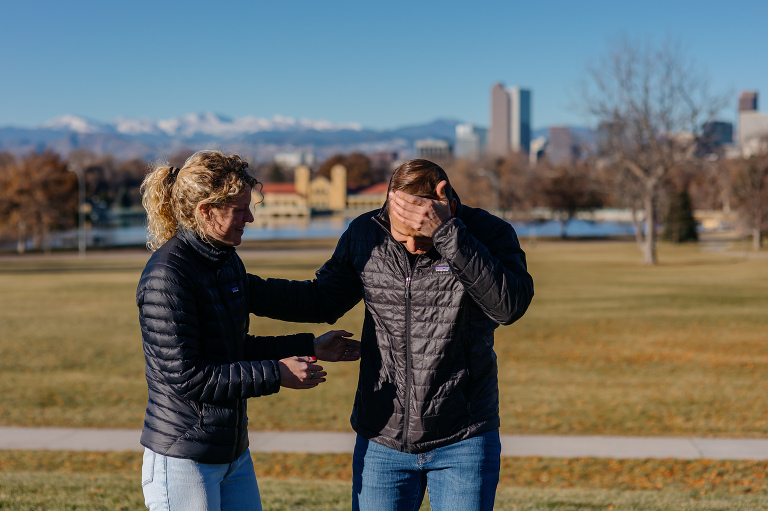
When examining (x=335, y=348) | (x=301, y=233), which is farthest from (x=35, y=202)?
(x=335, y=348)

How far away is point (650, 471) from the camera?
7.34 m

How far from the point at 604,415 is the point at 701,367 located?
4232 millimetres

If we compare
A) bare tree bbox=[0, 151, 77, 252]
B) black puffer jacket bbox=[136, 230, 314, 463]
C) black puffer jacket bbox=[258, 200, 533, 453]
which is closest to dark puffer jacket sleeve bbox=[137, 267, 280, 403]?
black puffer jacket bbox=[136, 230, 314, 463]

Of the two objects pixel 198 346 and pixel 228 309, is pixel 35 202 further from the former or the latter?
pixel 198 346

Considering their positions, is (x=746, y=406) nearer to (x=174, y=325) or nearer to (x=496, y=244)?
(x=496, y=244)

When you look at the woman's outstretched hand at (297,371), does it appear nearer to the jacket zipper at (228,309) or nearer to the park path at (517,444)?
the jacket zipper at (228,309)

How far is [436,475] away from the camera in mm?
2986

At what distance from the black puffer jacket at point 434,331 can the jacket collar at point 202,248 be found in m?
0.57

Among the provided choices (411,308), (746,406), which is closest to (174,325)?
(411,308)

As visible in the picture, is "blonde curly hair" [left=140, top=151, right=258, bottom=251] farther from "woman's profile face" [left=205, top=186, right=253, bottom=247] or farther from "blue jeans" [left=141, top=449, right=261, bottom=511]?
"blue jeans" [left=141, top=449, right=261, bottom=511]

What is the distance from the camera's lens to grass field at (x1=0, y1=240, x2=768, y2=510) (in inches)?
245

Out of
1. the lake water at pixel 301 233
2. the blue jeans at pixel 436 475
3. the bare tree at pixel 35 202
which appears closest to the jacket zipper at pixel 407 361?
the blue jeans at pixel 436 475

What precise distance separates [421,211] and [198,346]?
0.89 meters

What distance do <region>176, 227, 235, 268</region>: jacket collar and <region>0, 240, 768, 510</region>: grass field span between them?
333 cm
